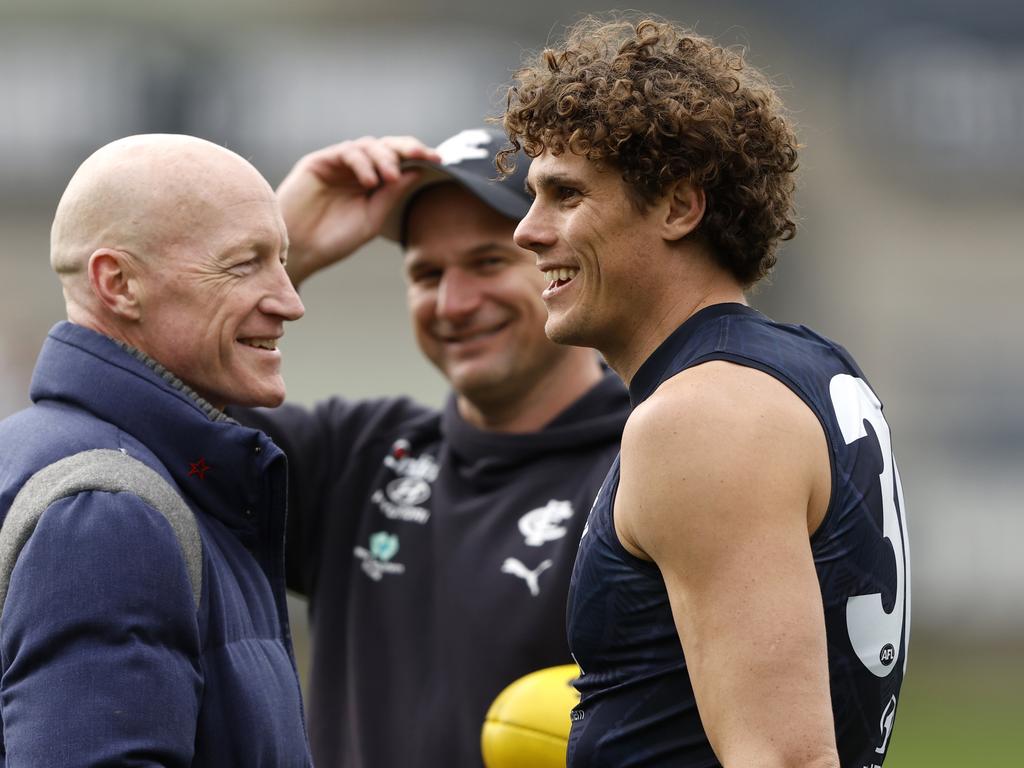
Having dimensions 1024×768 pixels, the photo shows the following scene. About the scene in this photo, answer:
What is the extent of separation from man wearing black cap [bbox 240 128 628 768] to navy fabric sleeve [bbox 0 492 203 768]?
4.10 ft

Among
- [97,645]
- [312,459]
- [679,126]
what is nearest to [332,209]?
[312,459]

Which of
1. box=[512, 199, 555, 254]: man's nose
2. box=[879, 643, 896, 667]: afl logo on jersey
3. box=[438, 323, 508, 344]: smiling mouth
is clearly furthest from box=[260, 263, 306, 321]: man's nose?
box=[879, 643, 896, 667]: afl logo on jersey

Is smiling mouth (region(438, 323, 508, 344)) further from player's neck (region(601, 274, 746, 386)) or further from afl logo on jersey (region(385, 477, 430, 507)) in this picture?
player's neck (region(601, 274, 746, 386))

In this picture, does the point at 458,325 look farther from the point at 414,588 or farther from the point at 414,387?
the point at 414,387

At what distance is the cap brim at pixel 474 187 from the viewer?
3740mm

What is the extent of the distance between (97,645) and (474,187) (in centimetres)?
176

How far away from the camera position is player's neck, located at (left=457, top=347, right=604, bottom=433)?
3.90 metres

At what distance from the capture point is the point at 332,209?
410 cm

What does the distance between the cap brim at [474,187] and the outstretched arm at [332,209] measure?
41mm

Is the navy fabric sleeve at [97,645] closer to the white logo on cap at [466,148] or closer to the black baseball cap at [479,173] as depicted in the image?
the black baseball cap at [479,173]

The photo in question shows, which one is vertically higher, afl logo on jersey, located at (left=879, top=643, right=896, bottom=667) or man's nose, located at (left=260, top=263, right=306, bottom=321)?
man's nose, located at (left=260, top=263, right=306, bottom=321)

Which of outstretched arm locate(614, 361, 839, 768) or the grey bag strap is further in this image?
the grey bag strap

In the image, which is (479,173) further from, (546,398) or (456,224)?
(546,398)

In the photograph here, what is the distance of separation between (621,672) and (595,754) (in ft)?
0.45
